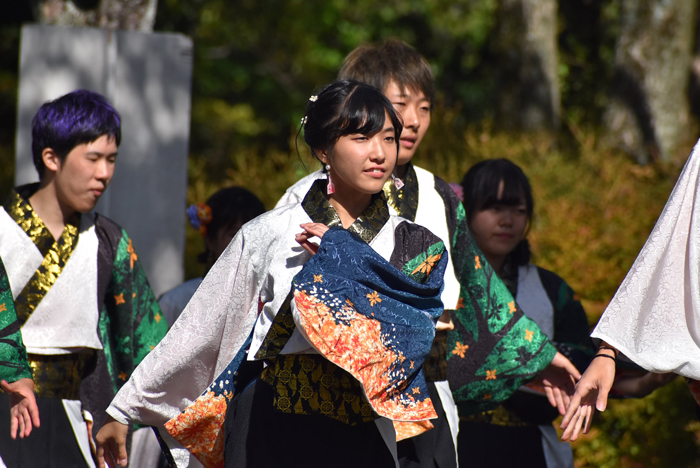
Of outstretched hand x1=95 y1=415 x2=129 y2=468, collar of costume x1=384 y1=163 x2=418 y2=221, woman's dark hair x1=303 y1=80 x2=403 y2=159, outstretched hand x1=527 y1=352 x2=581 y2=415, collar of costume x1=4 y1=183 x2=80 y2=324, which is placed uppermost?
woman's dark hair x1=303 y1=80 x2=403 y2=159

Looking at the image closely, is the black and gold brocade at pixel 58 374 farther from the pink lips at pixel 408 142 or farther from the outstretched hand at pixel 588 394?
the outstretched hand at pixel 588 394

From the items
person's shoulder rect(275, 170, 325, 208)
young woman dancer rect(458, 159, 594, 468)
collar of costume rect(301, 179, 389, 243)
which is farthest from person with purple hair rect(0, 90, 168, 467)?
young woman dancer rect(458, 159, 594, 468)

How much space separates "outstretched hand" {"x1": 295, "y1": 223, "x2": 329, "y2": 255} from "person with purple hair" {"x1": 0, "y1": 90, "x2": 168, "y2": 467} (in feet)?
3.61

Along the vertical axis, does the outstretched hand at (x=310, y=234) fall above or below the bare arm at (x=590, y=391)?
above

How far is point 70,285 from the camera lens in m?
2.86

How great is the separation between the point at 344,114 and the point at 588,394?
1026 mm

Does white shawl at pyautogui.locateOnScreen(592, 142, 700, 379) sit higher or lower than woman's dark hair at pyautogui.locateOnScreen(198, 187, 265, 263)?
lower

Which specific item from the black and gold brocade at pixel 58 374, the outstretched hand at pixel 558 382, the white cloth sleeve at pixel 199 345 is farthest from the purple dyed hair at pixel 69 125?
the outstretched hand at pixel 558 382

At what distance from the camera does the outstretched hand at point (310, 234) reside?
84.4 inches

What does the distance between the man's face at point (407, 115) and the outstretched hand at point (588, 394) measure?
3.06ft

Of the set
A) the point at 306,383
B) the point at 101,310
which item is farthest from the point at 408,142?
the point at 101,310

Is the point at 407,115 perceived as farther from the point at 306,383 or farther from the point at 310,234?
the point at 306,383

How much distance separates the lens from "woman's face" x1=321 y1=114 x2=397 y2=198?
2232 mm

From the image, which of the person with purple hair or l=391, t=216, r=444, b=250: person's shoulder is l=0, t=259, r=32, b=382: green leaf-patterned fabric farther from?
l=391, t=216, r=444, b=250: person's shoulder
